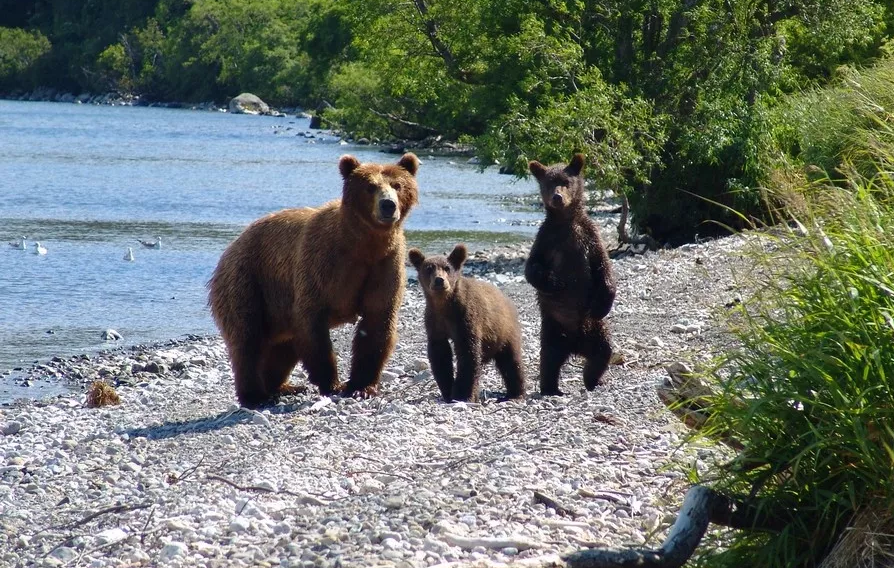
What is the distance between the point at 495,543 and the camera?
4262 millimetres

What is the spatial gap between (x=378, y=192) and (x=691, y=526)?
4.17 meters

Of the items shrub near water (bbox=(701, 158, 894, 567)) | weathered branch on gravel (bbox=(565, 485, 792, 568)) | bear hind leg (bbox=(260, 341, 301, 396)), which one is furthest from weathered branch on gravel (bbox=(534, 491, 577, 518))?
bear hind leg (bbox=(260, 341, 301, 396))

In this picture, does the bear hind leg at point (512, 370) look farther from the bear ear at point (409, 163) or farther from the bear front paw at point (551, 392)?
the bear ear at point (409, 163)

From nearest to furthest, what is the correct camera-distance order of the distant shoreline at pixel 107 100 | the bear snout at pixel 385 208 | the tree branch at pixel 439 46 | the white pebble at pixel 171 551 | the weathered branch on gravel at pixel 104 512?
1. the white pebble at pixel 171 551
2. the weathered branch on gravel at pixel 104 512
3. the bear snout at pixel 385 208
4. the tree branch at pixel 439 46
5. the distant shoreline at pixel 107 100

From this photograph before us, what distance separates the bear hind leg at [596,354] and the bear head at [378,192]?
1541mm

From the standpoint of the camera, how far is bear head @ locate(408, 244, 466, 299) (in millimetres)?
7727

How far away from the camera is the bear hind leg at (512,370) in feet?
26.6

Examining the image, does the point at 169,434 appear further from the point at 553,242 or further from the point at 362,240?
the point at 553,242

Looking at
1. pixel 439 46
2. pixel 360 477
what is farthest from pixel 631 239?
pixel 360 477

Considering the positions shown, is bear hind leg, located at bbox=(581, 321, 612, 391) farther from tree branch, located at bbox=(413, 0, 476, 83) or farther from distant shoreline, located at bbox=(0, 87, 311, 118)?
distant shoreline, located at bbox=(0, 87, 311, 118)

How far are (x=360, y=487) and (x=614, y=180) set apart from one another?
465 inches

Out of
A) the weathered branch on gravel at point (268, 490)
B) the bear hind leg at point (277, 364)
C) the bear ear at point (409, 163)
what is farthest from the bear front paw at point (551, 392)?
the weathered branch on gravel at point (268, 490)

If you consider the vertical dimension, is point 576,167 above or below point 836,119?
below

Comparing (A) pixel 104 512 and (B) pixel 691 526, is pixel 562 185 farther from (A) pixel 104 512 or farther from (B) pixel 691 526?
(B) pixel 691 526
